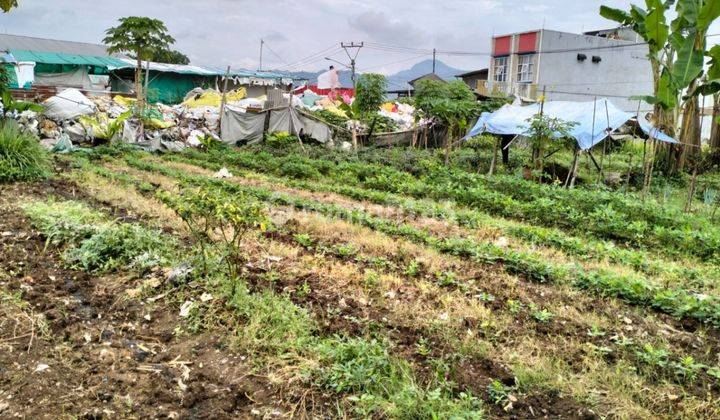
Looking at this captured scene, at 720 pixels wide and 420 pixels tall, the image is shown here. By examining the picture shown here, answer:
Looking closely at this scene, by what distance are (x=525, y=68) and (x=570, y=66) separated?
2942mm

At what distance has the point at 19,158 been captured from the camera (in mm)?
10547

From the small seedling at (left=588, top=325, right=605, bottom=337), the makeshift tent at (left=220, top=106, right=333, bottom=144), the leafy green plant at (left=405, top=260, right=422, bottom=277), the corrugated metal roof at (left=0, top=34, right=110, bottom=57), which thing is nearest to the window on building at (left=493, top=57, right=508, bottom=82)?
the makeshift tent at (left=220, top=106, right=333, bottom=144)

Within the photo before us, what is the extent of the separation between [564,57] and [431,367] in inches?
1414

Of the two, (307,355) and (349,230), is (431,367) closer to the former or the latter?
(307,355)

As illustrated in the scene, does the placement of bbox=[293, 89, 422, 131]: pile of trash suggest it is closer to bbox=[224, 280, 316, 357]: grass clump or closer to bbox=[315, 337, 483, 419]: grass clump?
bbox=[224, 280, 316, 357]: grass clump

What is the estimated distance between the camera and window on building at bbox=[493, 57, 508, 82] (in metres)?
37.7

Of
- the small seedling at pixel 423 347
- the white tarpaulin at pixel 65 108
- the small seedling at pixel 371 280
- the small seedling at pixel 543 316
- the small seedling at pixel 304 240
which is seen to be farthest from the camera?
the white tarpaulin at pixel 65 108

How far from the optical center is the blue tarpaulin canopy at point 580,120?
1339 cm

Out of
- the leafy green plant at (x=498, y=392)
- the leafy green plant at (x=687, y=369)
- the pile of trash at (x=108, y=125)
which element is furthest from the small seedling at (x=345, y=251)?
the pile of trash at (x=108, y=125)

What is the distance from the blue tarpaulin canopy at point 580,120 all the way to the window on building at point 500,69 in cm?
2250

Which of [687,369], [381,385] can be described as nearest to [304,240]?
[381,385]

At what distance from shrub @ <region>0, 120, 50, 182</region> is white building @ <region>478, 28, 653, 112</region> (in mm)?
28421

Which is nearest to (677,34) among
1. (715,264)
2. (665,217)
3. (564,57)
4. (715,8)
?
(715,8)

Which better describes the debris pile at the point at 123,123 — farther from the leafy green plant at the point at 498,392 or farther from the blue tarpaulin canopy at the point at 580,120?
the leafy green plant at the point at 498,392
